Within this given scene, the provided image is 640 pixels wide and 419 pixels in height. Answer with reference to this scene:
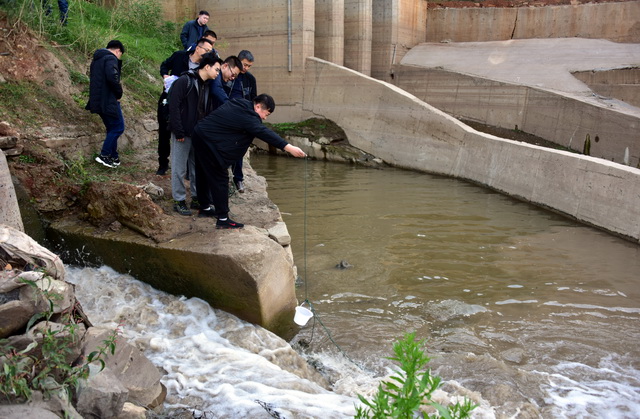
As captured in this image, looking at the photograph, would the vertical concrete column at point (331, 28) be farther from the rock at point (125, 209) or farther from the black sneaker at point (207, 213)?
the rock at point (125, 209)

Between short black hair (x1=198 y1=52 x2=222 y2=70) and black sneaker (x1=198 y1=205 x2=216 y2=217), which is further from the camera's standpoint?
black sneaker (x1=198 y1=205 x2=216 y2=217)

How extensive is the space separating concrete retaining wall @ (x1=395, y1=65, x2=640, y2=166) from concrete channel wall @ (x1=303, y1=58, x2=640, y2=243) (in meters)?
2.38

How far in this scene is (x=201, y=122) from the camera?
5.52 meters

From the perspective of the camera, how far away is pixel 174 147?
19.7ft

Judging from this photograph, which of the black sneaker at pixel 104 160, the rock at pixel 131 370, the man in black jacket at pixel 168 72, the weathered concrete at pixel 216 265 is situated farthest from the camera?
the black sneaker at pixel 104 160

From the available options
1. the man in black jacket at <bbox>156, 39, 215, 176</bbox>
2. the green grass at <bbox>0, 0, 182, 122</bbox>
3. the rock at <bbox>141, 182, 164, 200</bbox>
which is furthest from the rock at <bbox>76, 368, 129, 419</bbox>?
the green grass at <bbox>0, 0, 182, 122</bbox>

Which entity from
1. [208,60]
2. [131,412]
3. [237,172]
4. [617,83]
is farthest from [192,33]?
[617,83]

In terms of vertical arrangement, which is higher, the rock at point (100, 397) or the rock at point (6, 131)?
the rock at point (6, 131)

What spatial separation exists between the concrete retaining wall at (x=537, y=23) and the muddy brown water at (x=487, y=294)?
30.8 feet

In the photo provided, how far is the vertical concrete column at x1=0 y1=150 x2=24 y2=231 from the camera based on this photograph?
5.05m

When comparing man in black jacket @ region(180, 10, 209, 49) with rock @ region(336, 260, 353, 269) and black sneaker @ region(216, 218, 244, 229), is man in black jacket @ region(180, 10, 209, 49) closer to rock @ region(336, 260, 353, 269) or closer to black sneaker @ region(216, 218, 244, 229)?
rock @ region(336, 260, 353, 269)

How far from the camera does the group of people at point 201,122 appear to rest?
5449 mm

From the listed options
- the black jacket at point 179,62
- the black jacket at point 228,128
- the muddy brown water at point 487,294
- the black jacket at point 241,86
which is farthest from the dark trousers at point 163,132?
the muddy brown water at point 487,294

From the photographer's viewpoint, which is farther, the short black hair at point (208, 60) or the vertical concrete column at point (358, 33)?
the vertical concrete column at point (358, 33)
